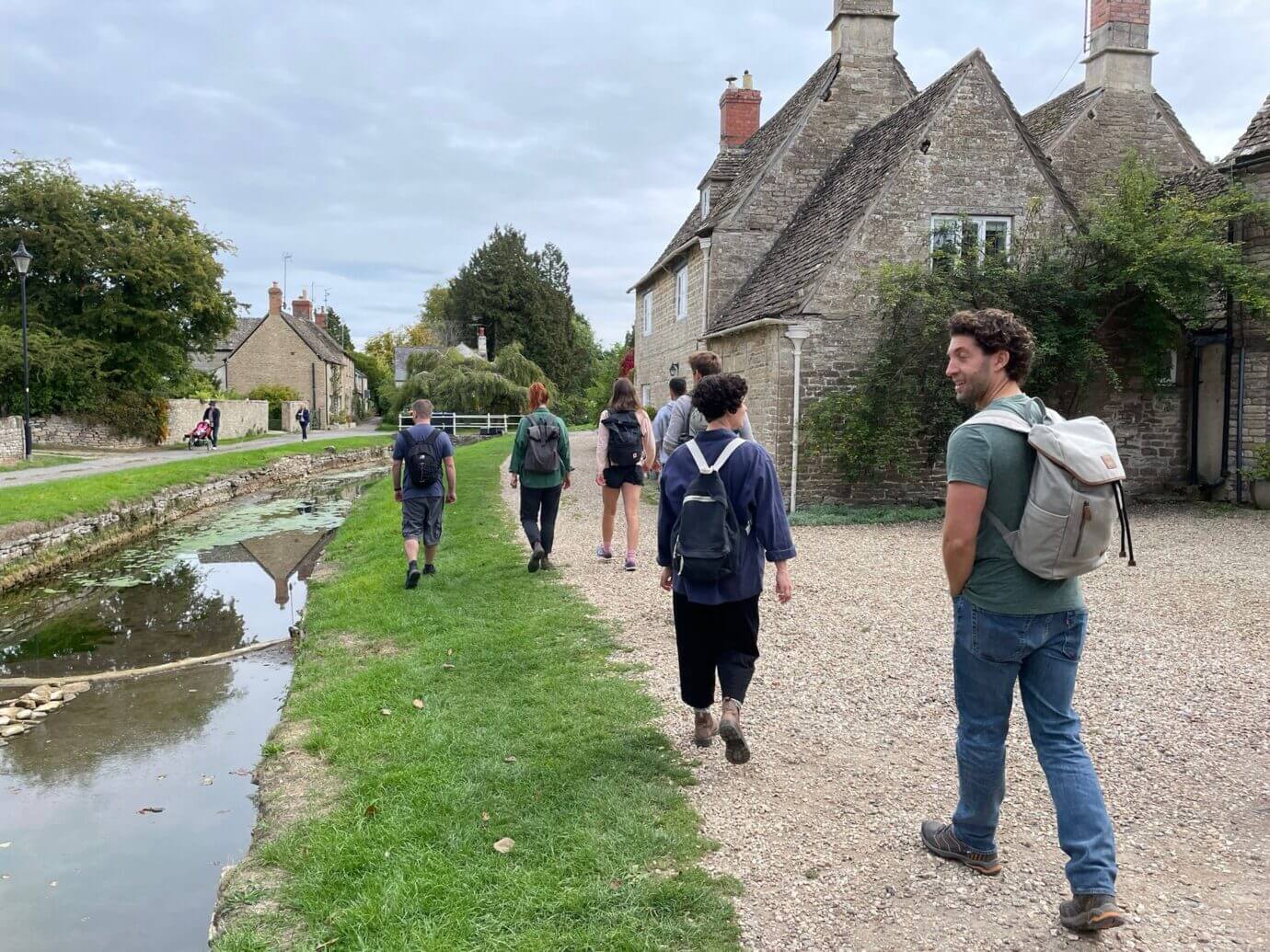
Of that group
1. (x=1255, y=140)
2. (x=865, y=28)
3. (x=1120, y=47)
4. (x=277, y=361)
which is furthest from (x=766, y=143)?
(x=277, y=361)

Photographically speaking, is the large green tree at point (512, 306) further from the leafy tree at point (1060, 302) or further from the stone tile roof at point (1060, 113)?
the leafy tree at point (1060, 302)

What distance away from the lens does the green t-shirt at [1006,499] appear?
10.0 ft

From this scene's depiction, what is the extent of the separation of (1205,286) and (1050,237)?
2.35m

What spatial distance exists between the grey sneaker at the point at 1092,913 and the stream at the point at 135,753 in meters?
3.54

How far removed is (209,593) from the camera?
36.7ft

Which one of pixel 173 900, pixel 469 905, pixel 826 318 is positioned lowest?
pixel 173 900

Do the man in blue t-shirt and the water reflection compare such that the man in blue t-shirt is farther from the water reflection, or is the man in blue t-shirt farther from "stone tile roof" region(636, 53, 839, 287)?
"stone tile roof" region(636, 53, 839, 287)

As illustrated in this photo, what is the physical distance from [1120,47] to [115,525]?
74.1 feet

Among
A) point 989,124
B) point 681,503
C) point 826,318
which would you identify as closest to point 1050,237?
point 989,124

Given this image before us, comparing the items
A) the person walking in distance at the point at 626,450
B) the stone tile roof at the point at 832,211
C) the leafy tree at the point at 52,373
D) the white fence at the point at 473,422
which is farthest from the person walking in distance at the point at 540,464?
the white fence at the point at 473,422

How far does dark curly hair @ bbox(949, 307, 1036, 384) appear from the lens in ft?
10.5

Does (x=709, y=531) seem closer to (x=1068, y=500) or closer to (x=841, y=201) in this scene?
(x=1068, y=500)

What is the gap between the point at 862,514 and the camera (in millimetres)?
14148

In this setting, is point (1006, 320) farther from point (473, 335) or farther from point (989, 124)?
point (473, 335)
